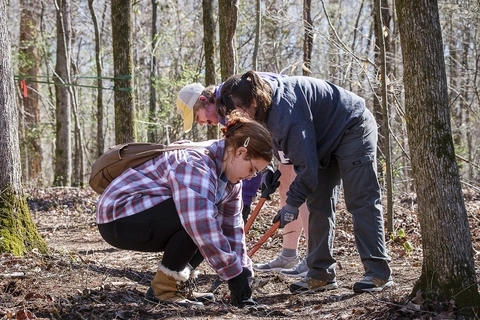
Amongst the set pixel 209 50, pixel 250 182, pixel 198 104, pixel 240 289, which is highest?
pixel 209 50

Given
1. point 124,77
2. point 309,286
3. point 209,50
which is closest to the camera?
point 309,286

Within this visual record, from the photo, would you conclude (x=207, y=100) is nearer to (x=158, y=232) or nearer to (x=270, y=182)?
(x=270, y=182)

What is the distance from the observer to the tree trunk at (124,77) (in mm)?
8258

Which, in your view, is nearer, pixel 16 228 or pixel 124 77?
pixel 16 228

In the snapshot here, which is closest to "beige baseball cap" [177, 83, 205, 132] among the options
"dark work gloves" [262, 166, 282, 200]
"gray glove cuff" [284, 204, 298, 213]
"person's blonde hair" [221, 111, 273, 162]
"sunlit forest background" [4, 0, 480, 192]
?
"dark work gloves" [262, 166, 282, 200]

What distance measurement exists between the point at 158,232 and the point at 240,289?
58 centimetres

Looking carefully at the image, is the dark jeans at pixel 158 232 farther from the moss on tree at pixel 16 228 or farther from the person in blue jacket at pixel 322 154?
the moss on tree at pixel 16 228

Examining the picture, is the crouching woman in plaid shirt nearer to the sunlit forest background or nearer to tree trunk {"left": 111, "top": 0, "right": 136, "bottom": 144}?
tree trunk {"left": 111, "top": 0, "right": 136, "bottom": 144}

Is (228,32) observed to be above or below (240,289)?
above

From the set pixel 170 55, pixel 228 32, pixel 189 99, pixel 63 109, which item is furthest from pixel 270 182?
pixel 170 55

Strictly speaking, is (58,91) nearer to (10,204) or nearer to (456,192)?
(10,204)

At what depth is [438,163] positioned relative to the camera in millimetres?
3244

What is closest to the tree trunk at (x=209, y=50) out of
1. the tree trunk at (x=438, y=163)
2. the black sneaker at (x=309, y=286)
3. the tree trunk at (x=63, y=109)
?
the black sneaker at (x=309, y=286)

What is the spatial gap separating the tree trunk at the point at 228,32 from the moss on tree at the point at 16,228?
363 centimetres
